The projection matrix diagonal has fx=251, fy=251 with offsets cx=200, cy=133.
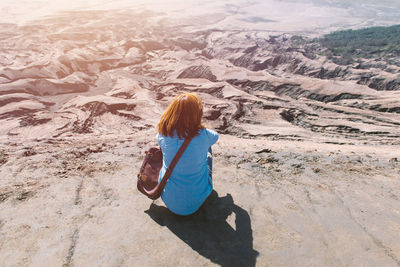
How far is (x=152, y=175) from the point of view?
264cm

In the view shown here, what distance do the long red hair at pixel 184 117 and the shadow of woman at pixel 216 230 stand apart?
90 centimetres

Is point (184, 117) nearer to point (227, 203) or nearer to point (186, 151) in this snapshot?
point (186, 151)

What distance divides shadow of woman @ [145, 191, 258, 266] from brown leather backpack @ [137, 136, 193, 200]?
26cm

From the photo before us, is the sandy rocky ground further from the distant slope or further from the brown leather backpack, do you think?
the distant slope

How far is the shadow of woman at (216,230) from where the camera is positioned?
2.12m

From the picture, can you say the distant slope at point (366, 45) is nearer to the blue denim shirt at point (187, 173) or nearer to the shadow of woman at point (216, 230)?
the shadow of woman at point (216, 230)

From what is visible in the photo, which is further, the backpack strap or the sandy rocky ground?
the backpack strap

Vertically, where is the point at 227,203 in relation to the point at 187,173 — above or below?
below

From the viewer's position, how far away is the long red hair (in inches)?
86.1

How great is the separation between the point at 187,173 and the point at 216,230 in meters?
0.62

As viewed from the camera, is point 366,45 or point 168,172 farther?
point 366,45

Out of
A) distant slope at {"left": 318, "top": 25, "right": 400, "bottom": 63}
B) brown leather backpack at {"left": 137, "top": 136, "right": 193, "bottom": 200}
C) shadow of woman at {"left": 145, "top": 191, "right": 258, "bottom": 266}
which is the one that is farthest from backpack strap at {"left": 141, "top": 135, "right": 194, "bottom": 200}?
distant slope at {"left": 318, "top": 25, "right": 400, "bottom": 63}

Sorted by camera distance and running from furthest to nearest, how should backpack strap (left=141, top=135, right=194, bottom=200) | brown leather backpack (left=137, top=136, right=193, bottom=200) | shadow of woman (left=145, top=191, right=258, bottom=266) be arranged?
1. brown leather backpack (left=137, top=136, right=193, bottom=200)
2. backpack strap (left=141, top=135, right=194, bottom=200)
3. shadow of woman (left=145, top=191, right=258, bottom=266)

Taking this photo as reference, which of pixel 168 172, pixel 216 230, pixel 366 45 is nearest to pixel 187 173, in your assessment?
pixel 168 172
